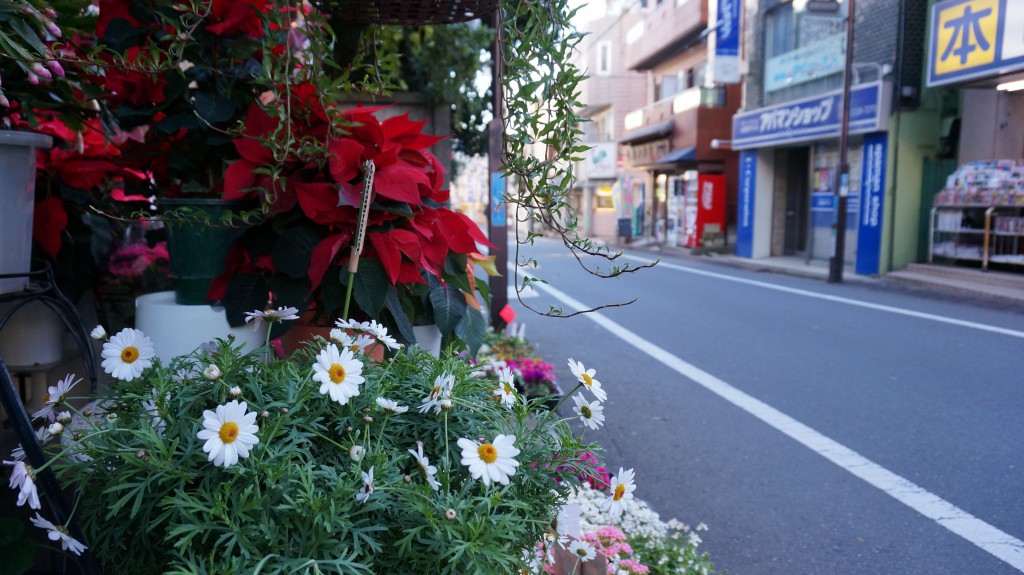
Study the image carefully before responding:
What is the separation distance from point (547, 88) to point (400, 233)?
1.44 ft

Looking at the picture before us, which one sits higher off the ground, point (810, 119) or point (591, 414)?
point (810, 119)

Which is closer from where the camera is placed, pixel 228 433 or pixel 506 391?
pixel 228 433

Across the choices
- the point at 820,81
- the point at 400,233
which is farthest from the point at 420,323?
the point at 820,81

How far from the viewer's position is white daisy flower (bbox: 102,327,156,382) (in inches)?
45.3

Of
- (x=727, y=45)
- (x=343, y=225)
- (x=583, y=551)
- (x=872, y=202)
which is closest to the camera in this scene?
(x=583, y=551)

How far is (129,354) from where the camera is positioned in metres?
1.18

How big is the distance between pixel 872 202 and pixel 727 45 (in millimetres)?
7554

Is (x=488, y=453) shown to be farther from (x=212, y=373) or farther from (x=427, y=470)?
(x=212, y=373)

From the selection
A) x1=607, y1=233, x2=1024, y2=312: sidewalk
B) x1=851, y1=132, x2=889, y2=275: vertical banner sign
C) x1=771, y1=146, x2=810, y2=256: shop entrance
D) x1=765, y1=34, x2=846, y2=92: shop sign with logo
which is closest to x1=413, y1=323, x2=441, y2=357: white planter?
x1=607, y1=233, x2=1024, y2=312: sidewalk

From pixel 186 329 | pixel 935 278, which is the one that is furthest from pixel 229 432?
pixel 935 278

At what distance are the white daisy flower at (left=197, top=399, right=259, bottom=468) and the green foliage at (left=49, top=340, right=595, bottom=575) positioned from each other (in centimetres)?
2

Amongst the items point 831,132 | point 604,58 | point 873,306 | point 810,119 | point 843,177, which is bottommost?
point 873,306

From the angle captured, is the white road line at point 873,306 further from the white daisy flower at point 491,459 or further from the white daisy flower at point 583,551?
the white daisy flower at point 491,459

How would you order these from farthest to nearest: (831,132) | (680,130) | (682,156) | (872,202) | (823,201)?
(680,130)
(682,156)
(823,201)
(831,132)
(872,202)
